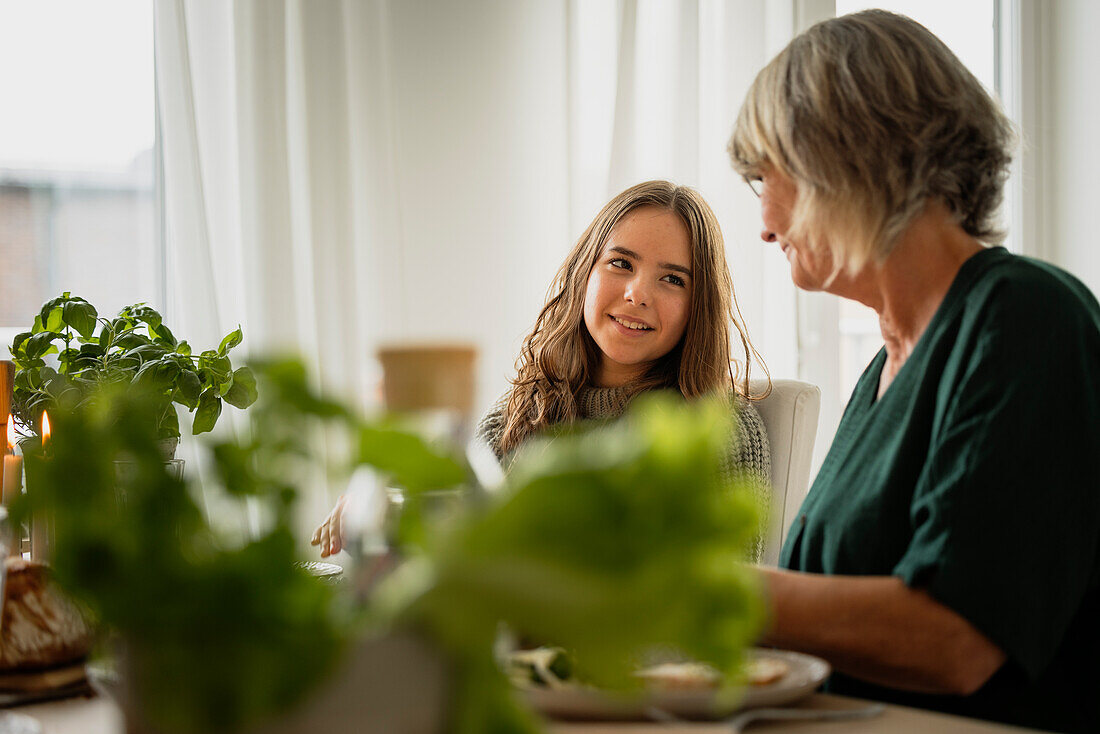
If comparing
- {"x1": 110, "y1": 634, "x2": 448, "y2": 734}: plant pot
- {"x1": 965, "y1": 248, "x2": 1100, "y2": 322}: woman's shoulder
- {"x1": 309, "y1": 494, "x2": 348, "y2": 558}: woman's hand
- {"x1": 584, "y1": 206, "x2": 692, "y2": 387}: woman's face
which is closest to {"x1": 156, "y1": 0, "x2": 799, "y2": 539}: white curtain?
{"x1": 309, "y1": 494, "x2": 348, "y2": 558}: woman's hand

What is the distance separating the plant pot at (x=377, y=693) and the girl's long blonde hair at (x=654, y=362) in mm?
1541

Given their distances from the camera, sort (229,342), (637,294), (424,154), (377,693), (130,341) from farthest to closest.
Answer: (424,154) → (637,294) → (229,342) → (130,341) → (377,693)

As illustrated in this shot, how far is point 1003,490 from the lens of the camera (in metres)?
0.86

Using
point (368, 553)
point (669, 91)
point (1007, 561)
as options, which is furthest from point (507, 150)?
point (368, 553)

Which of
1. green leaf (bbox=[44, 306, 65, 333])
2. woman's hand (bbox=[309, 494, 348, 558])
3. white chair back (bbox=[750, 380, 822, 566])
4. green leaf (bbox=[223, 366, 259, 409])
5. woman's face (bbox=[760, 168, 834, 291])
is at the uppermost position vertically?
woman's face (bbox=[760, 168, 834, 291])

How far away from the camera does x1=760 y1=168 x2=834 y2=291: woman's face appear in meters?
1.12

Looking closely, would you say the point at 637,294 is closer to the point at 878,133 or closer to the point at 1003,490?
the point at 878,133

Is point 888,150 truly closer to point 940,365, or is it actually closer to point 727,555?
point 940,365

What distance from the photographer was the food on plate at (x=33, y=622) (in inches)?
30.6

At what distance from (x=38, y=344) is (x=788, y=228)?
959 mm

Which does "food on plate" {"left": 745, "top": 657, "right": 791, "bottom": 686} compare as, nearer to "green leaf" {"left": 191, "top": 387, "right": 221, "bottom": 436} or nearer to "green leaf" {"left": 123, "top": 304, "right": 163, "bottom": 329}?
"green leaf" {"left": 191, "top": 387, "right": 221, "bottom": 436}

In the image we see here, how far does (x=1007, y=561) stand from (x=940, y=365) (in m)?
0.23

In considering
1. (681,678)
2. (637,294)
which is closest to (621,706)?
(681,678)

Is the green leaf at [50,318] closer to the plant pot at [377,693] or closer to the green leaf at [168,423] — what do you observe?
the green leaf at [168,423]
